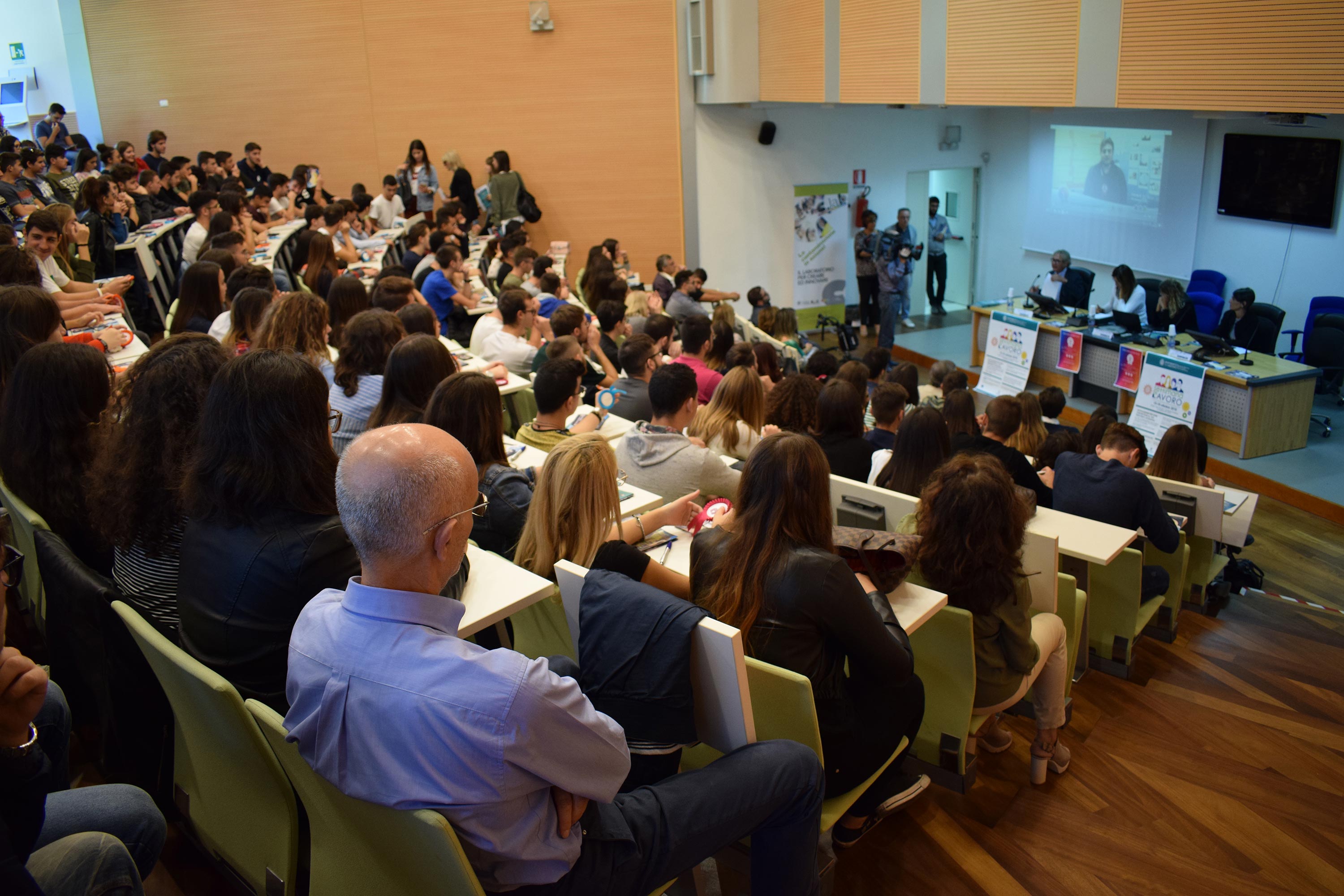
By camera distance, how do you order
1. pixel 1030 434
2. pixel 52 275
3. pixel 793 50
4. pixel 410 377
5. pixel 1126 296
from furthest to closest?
pixel 793 50
pixel 1126 296
pixel 1030 434
pixel 52 275
pixel 410 377

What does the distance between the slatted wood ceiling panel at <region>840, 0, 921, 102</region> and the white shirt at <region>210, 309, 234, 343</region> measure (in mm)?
6450

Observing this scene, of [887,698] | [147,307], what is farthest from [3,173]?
[887,698]

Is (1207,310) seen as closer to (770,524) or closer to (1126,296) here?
(1126,296)

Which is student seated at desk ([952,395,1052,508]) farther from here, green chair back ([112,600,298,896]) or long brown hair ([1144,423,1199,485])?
green chair back ([112,600,298,896])

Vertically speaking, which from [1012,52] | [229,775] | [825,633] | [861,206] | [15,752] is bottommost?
[229,775]

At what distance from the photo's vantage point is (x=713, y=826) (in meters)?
1.88

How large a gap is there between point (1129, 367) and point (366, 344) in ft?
23.0

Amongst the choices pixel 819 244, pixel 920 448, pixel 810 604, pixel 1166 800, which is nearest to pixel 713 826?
pixel 810 604

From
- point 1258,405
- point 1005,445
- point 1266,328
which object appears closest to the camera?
point 1005,445

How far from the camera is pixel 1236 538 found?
4.67m

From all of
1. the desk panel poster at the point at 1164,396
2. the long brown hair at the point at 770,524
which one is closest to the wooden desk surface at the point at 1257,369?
the desk panel poster at the point at 1164,396

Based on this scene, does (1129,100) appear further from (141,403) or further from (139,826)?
(139,826)

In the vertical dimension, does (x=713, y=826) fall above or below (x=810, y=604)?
below

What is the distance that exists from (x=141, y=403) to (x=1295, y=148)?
971cm
